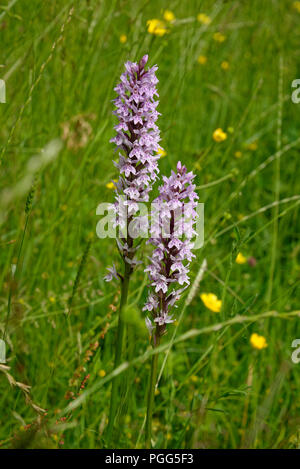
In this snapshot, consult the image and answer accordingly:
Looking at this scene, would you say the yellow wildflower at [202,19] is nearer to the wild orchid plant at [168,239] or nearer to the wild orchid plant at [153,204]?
the wild orchid plant at [153,204]

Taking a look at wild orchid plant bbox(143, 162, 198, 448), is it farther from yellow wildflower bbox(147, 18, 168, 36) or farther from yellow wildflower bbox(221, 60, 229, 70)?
yellow wildflower bbox(221, 60, 229, 70)

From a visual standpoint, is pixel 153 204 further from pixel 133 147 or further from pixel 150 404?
pixel 150 404

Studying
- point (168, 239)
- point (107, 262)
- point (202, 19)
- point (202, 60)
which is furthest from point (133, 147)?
point (202, 60)

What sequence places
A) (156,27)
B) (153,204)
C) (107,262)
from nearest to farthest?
(153,204)
(156,27)
(107,262)

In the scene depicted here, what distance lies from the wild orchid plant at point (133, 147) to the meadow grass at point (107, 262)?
13 centimetres

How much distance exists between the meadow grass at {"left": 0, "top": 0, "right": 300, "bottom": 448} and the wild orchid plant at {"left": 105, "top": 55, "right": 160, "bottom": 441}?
125 mm

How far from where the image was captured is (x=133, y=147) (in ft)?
4.50

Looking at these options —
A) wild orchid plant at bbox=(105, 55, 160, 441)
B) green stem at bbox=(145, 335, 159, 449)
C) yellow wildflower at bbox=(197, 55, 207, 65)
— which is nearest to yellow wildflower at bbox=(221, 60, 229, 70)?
yellow wildflower at bbox=(197, 55, 207, 65)

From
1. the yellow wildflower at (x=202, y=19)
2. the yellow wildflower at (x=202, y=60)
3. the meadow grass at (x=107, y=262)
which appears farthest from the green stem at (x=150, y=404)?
the yellow wildflower at (x=202, y=60)

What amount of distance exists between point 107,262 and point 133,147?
1.29m

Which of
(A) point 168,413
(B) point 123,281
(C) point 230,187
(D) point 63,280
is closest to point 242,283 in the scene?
A: (C) point 230,187

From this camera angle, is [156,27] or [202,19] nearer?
[156,27]

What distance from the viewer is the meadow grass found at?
65.2 inches

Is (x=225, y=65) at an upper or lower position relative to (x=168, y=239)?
upper
